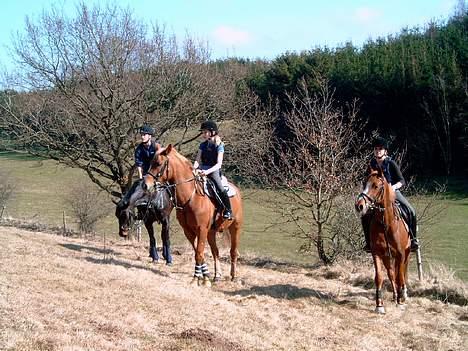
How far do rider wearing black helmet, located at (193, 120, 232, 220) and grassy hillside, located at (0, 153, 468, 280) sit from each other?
6817 mm

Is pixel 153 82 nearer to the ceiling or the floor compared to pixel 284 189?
nearer to the ceiling

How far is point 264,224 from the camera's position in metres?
36.0

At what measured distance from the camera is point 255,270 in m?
12.7

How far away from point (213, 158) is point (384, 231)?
347 cm

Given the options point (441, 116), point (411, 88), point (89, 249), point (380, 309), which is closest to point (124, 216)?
point (89, 249)

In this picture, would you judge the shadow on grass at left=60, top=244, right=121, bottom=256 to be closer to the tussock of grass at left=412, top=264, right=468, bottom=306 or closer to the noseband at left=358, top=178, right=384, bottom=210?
the noseband at left=358, top=178, right=384, bottom=210

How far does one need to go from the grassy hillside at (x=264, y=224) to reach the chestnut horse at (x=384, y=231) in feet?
23.9

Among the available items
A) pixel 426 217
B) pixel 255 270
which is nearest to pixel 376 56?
pixel 426 217

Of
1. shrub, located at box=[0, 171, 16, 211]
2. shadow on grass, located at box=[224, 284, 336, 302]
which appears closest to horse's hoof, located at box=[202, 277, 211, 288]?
shadow on grass, located at box=[224, 284, 336, 302]

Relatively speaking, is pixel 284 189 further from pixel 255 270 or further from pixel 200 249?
pixel 200 249

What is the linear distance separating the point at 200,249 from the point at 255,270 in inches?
131

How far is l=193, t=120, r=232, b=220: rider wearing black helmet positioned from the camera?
32.7ft

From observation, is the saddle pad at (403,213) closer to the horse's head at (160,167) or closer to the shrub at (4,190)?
the horse's head at (160,167)

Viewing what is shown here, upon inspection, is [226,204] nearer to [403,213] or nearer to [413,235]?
[403,213]
